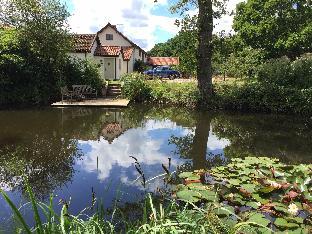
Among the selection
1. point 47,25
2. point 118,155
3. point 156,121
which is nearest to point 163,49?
point 47,25

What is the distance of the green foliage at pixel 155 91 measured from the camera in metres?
24.2

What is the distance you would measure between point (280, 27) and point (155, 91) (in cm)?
2108

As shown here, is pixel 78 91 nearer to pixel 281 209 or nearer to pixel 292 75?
pixel 292 75

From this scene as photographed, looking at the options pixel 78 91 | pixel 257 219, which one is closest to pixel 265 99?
pixel 78 91

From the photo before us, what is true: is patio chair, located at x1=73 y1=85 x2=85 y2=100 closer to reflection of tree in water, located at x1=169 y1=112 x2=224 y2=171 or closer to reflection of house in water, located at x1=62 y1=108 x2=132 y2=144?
reflection of house in water, located at x1=62 y1=108 x2=132 y2=144

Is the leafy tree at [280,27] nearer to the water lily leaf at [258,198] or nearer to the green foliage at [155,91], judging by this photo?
the green foliage at [155,91]

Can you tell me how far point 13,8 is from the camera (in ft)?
80.4

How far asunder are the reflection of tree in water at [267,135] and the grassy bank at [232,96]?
1.66 metres

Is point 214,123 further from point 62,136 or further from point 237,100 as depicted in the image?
point 62,136

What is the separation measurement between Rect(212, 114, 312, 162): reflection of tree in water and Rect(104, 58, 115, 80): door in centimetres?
2181

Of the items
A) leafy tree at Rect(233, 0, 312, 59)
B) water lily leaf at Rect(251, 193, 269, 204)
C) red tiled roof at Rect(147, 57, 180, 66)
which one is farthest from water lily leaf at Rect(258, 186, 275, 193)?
red tiled roof at Rect(147, 57, 180, 66)

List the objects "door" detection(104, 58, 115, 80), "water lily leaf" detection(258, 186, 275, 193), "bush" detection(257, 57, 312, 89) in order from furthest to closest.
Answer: "door" detection(104, 58, 115, 80), "bush" detection(257, 57, 312, 89), "water lily leaf" detection(258, 186, 275, 193)

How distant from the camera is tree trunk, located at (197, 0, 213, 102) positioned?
22.1 meters

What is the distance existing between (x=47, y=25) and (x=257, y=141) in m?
16.8
